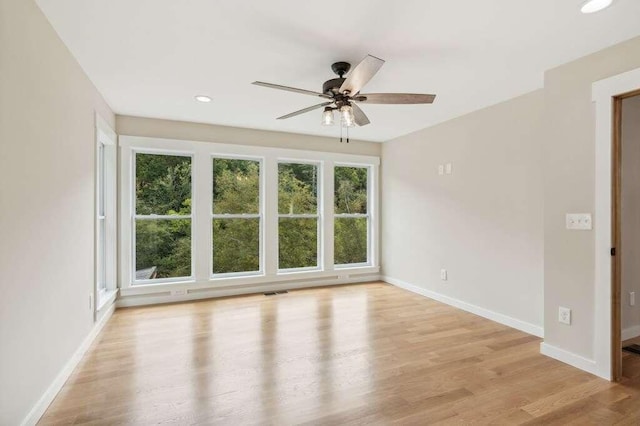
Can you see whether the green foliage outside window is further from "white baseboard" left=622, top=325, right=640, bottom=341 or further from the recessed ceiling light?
the recessed ceiling light

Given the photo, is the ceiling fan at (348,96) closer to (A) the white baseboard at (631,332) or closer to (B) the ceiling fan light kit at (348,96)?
(B) the ceiling fan light kit at (348,96)

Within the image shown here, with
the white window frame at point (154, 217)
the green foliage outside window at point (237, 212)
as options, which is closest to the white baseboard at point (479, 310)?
the green foliage outside window at point (237, 212)

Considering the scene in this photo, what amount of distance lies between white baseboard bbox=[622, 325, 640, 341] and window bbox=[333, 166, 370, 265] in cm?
350

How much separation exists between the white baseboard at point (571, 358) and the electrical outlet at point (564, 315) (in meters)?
0.25

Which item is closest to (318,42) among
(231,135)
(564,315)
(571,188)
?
(571,188)

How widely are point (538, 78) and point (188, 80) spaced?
326cm

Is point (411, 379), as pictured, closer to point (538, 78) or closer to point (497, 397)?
point (497, 397)

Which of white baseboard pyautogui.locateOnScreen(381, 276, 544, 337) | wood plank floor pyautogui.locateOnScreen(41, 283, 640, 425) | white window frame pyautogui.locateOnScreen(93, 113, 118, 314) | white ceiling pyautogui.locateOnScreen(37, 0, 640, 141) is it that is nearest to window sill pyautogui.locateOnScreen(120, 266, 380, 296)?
white window frame pyautogui.locateOnScreen(93, 113, 118, 314)

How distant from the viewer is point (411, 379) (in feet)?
8.16

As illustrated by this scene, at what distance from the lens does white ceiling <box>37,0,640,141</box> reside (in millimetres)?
2027

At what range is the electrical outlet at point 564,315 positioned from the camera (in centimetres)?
277

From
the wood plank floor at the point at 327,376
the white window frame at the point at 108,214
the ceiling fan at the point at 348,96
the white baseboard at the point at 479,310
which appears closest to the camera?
the wood plank floor at the point at 327,376

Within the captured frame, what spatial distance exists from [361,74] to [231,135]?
310cm

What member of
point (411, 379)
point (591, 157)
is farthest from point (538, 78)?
point (411, 379)
